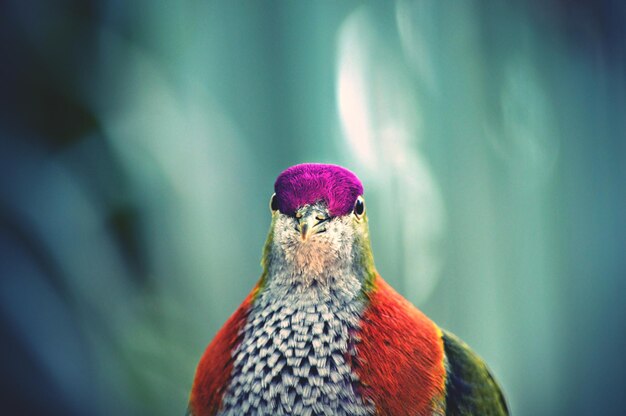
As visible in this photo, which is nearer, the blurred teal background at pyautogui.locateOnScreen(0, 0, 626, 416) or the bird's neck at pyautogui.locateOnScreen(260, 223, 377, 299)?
the bird's neck at pyautogui.locateOnScreen(260, 223, 377, 299)

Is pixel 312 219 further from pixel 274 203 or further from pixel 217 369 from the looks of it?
pixel 217 369

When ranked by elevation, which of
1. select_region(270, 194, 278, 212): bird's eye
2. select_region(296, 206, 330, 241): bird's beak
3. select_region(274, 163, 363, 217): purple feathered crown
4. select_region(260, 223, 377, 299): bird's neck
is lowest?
select_region(260, 223, 377, 299): bird's neck

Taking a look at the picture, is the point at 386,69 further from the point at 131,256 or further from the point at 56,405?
the point at 56,405

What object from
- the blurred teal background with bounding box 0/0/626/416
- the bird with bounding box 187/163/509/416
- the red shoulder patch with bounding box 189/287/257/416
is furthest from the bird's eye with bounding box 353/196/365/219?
the blurred teal background with bounding box 0/0/626/416

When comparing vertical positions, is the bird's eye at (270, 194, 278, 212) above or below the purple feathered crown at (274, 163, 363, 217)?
below

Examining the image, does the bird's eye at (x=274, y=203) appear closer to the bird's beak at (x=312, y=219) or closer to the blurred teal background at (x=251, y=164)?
the bird's beak at (x=312, y=219)

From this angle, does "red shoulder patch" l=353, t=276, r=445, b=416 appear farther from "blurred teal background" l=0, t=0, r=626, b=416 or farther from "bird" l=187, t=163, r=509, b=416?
"blurred teal background" l=0, t=0, r=626, b=416

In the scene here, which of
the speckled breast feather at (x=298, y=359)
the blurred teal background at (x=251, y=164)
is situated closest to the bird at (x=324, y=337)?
the speckled breast feather at (x=298, y=359)

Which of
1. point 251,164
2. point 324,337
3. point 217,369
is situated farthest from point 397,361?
point 251,164
